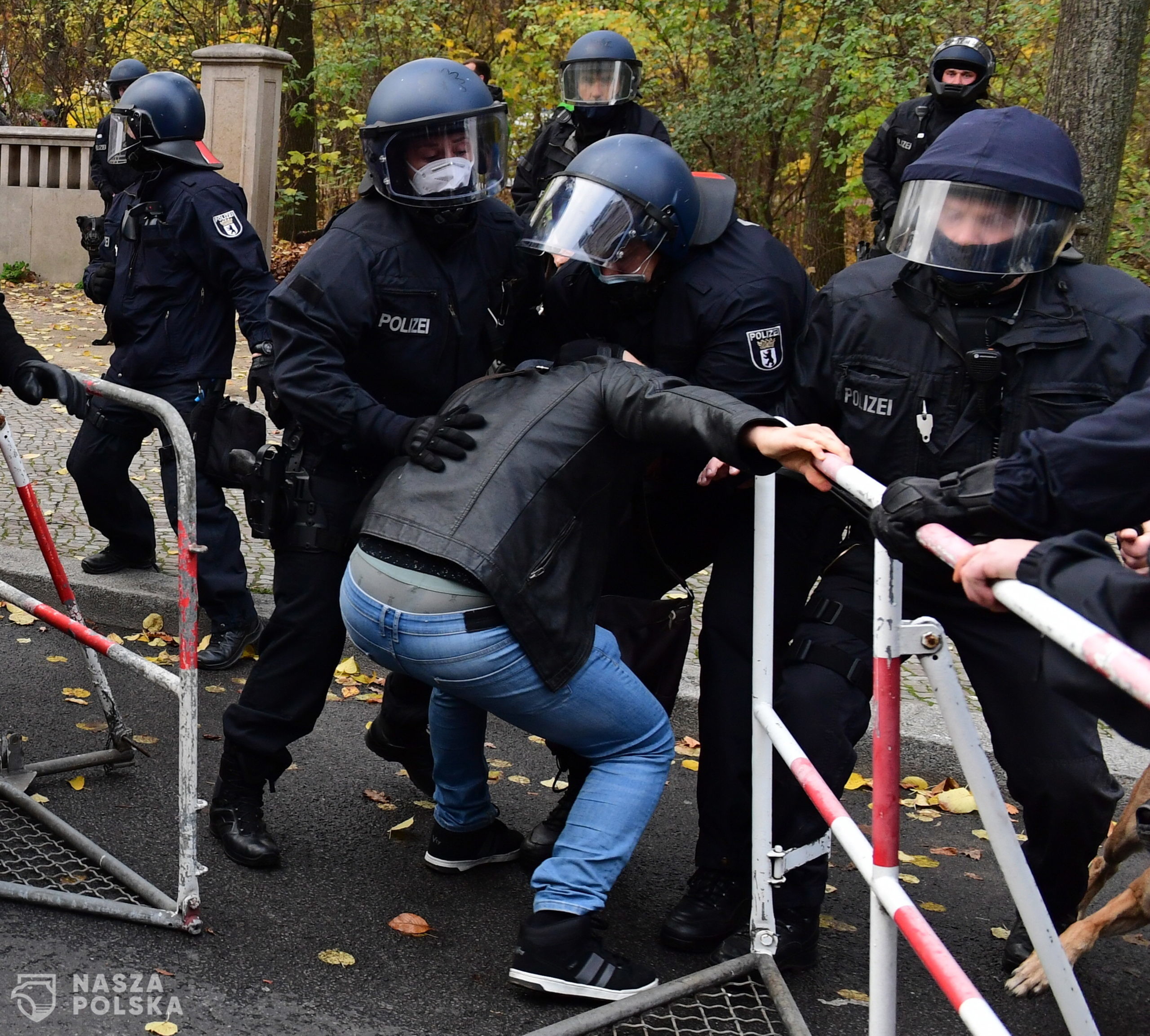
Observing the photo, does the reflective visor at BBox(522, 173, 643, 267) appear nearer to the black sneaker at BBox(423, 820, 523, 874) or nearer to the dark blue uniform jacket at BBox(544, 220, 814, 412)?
the dark blue uniform jacket at BBox(544, 220, 814, 412)

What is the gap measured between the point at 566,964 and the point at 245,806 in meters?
1.08

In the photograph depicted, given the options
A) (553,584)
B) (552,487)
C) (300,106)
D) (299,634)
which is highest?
Result: (300,106)

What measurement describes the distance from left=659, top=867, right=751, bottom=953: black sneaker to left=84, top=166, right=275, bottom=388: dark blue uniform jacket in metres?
2.75

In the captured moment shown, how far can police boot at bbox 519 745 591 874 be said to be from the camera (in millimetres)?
A: 3537

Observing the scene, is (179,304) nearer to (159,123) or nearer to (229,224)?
(229,224)

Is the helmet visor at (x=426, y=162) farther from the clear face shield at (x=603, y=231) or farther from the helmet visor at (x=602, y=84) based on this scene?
the helmet visor at (x=602, y=84)

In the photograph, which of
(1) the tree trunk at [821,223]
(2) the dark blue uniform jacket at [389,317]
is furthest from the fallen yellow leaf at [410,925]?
(1) the tree trunk at [821,223]

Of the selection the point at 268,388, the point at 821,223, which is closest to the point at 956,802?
the point at 268,388

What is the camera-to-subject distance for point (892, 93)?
11.5m

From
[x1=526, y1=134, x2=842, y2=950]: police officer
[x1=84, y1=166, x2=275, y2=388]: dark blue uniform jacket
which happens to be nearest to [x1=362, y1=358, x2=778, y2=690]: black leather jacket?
[x1=526, y1=134, x2=842, y2=950]: police officer

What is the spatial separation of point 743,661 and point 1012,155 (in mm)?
1254

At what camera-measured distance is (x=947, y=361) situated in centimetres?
288

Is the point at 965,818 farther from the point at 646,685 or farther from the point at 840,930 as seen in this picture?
the point at 646,685

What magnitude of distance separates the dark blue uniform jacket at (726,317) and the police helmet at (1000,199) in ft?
1.63
